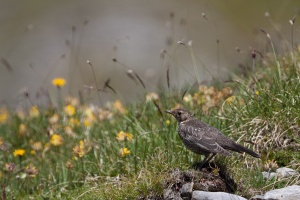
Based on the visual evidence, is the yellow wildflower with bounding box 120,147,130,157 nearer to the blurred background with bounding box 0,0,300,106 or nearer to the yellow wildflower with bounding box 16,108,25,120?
the yellow wildflower with bounding box 16,108,25,120

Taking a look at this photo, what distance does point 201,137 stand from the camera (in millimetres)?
7621

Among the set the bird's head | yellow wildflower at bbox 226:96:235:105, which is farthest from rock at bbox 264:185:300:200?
yellow wildflower at bbox 226:96:235:105

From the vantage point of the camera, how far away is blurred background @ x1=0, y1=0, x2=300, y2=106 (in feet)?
71.1

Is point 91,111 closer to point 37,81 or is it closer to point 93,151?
point 93,151

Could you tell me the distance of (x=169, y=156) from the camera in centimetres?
821

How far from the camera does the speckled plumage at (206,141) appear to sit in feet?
24.4

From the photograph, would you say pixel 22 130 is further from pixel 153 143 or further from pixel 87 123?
pixel 153 143

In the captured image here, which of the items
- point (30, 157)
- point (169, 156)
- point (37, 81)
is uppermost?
point (169, 156)

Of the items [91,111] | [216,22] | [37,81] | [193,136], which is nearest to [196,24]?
[216,22]

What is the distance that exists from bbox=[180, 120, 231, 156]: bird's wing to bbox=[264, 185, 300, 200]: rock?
0.58 metres

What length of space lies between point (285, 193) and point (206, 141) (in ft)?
3.32

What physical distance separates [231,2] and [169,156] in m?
17.8

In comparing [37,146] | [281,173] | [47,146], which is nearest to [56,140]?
[37,146]

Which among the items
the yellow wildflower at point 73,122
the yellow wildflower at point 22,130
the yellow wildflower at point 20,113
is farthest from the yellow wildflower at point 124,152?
the yellow wildflower at point 20,113
